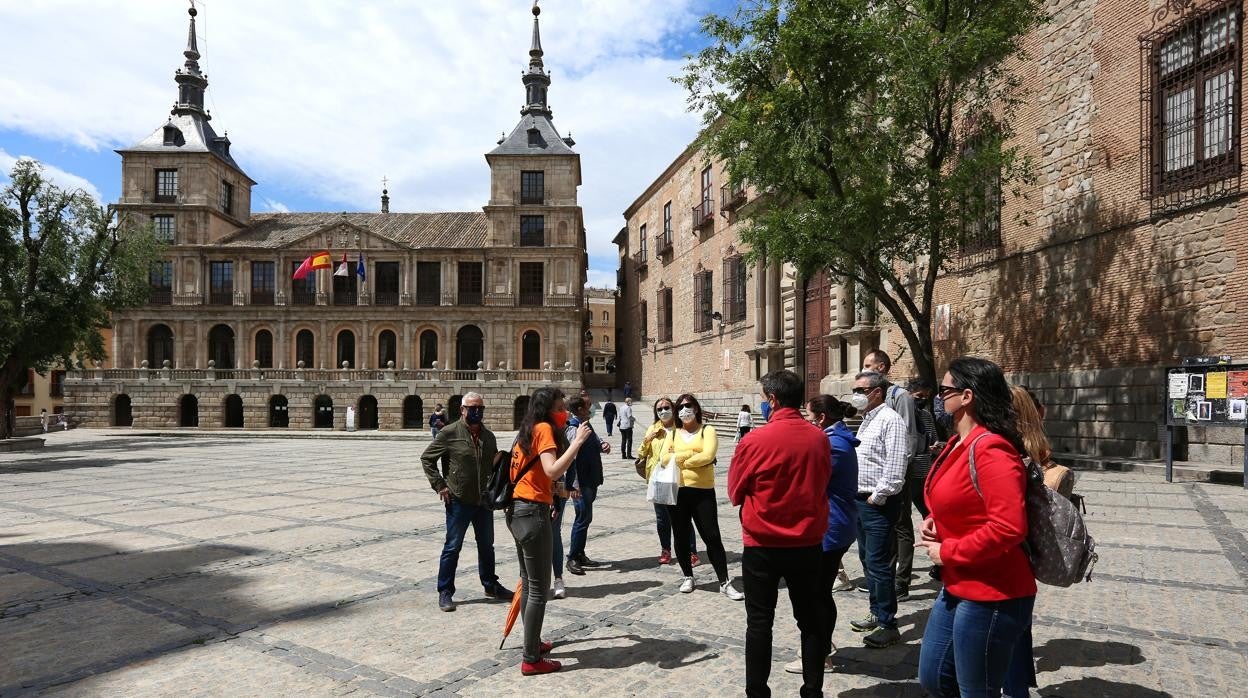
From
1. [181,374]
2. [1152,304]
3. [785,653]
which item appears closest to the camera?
[785,653]

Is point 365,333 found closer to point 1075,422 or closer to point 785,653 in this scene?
point 1075,422

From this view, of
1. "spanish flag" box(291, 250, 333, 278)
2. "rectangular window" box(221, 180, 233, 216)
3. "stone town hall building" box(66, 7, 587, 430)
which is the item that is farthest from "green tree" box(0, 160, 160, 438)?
"rectangular window" box(221, 180, 233, 216)

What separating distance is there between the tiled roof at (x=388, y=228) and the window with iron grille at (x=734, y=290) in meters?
20.7

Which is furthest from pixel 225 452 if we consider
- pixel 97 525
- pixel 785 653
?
pixel 785 653

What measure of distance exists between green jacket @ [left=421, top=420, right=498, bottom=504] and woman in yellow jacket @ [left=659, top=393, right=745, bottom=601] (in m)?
1.49

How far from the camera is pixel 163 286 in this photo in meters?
45.5

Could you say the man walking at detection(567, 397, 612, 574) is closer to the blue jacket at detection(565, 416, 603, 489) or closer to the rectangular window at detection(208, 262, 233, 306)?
the blue jacket at detection(565, 416, 603, 489)

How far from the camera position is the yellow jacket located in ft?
19.4

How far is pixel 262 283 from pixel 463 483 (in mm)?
45864

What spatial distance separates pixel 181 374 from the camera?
41188 millimetres

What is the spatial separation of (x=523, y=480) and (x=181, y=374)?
43.8 meters

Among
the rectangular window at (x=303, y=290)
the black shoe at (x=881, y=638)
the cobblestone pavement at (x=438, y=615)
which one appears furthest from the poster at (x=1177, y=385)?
the rectangular window at (x=303, y=290)

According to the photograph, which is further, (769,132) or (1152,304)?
(769,132)

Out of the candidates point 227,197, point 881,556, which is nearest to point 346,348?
point 227,197
